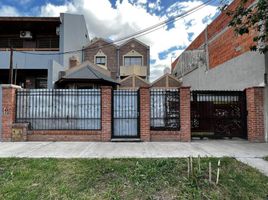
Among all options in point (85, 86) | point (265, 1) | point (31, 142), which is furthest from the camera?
point (85, 86)

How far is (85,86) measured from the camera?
17.1 m

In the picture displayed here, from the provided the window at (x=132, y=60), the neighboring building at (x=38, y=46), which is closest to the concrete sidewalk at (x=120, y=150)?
the neighboring building at (x=38, y=46)

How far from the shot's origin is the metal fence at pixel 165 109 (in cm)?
1029

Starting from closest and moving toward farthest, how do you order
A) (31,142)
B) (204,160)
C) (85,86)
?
(204,160)
(31,142)
(85,86)

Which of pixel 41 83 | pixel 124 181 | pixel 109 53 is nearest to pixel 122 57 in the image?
pixel 109 53

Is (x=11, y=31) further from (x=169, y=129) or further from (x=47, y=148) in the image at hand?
(x=169, y=129)

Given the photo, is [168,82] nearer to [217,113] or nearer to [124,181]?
[217,113]

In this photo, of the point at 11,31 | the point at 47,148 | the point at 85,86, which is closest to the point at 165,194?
the point at 47,148

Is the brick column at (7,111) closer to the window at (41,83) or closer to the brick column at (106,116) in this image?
the brick column at (106,116)

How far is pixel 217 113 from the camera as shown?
10.7m

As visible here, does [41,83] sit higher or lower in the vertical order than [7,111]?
higher

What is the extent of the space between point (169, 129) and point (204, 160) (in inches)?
146

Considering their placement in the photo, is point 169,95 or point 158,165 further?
point 169,95

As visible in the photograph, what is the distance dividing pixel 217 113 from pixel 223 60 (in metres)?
5.06
